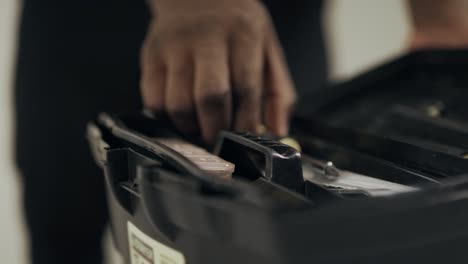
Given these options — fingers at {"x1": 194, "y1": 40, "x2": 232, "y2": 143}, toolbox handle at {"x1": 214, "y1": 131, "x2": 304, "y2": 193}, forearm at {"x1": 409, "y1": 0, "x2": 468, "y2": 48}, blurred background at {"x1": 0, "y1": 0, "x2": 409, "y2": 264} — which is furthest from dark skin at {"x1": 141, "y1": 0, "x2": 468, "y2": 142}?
blurred background at {"x1": 0, "y1": 0, "x2": 409, "y2": 264}

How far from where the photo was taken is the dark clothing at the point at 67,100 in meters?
0.75

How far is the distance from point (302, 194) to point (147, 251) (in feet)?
0.42

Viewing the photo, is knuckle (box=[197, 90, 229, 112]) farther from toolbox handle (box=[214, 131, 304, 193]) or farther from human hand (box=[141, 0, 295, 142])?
toolbox handle (box=[214, 131, 304, 193])

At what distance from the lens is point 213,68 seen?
1.72 ft

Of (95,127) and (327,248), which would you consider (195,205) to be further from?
(95,127)

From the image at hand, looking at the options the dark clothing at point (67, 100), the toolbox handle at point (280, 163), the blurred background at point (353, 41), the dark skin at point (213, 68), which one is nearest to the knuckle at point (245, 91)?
the dark skin at point (213, 68)

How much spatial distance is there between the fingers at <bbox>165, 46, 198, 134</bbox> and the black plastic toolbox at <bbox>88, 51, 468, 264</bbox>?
0.7 inches

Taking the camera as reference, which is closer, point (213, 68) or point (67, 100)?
point (213, 68)

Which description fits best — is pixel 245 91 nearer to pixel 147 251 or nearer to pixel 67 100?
pixel 147 251

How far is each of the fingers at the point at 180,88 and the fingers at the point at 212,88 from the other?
10 mm

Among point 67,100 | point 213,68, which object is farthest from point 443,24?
point 67,100

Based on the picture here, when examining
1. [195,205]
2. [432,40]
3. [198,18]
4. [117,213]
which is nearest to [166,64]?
[198,18]

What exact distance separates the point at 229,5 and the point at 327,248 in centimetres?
35

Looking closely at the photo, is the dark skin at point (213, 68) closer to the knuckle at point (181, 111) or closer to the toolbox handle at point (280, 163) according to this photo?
the knuckle at point (181, 111)
